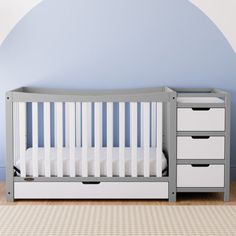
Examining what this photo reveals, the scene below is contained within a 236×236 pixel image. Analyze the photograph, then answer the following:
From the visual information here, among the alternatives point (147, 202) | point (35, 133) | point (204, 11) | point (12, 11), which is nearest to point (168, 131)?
point (147, 202)

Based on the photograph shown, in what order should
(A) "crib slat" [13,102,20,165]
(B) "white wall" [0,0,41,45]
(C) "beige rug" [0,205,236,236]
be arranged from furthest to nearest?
1. (B) "white wall" [0,0,41,45]
2. (A) "crib slat" [13,102,20,165]
3. (C) "beige rug" [0,205,236,236]

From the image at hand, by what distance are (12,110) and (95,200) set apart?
30.8 inches

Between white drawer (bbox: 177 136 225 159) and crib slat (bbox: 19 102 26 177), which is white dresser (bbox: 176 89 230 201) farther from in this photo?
crib slat (bbox: 19 102 26 177)

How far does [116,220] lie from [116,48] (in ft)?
4.73

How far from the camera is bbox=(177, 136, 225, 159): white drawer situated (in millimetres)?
3684

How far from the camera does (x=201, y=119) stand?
12.0 feet

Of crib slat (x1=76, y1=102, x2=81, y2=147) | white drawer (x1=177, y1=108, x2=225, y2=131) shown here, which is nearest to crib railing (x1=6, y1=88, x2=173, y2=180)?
white drawer (x1=177, y1=108, x2=225, y2=131)

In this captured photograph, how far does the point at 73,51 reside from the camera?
423 cm

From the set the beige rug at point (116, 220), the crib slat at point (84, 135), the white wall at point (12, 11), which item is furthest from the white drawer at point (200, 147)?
the white wall at point (12, 11)

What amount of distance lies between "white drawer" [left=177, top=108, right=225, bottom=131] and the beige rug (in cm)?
50

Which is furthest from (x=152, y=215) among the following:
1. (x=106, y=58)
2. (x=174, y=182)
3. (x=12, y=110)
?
(x=106, y=58)

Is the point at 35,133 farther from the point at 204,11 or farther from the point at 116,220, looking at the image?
the point at 204,11

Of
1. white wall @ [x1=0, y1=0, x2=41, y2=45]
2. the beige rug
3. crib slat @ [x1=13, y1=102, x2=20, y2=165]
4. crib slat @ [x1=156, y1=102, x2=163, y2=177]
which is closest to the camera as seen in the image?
the beige rug

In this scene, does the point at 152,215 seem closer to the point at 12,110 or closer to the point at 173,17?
the point at 12,110
